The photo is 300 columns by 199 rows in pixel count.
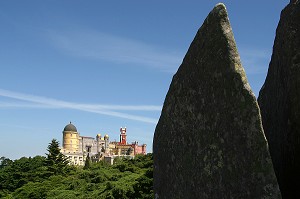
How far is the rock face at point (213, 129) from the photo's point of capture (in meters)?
4.50

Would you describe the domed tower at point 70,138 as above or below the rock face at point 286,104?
above

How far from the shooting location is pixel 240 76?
15.5 feet

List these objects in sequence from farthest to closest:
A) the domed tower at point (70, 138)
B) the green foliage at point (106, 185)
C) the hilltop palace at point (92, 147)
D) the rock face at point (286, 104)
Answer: the domed tower at point (70, 138)
the hilltop palace at point (92, 147)
the green foliage at point (106, 185)
the rock face at point (286, 104)

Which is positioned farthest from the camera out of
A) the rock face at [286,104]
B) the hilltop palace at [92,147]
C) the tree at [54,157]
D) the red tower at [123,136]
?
the red tower at [123,136]

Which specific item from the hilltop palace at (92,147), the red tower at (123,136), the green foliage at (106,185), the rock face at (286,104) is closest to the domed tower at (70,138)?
the hilltop palace at (92,147)

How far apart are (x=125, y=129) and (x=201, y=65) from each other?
143 meters

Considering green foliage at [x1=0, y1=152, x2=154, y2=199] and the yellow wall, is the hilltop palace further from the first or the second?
green foliage at [x1=0, y1=152, x2=154, y2=199]

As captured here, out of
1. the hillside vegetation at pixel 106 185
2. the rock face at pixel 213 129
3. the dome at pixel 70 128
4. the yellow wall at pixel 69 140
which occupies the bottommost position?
the hillside vegetation at pixel 106 185

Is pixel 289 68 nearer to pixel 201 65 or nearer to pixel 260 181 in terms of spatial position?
pixel 201 65

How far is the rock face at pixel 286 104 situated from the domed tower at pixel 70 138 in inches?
4853

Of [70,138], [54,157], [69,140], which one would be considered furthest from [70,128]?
[54,157]

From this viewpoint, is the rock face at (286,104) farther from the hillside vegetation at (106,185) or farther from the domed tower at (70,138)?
the domed tower at (70,138)

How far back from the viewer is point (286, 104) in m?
5.64

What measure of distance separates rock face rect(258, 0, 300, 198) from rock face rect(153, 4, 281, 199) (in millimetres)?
1151
